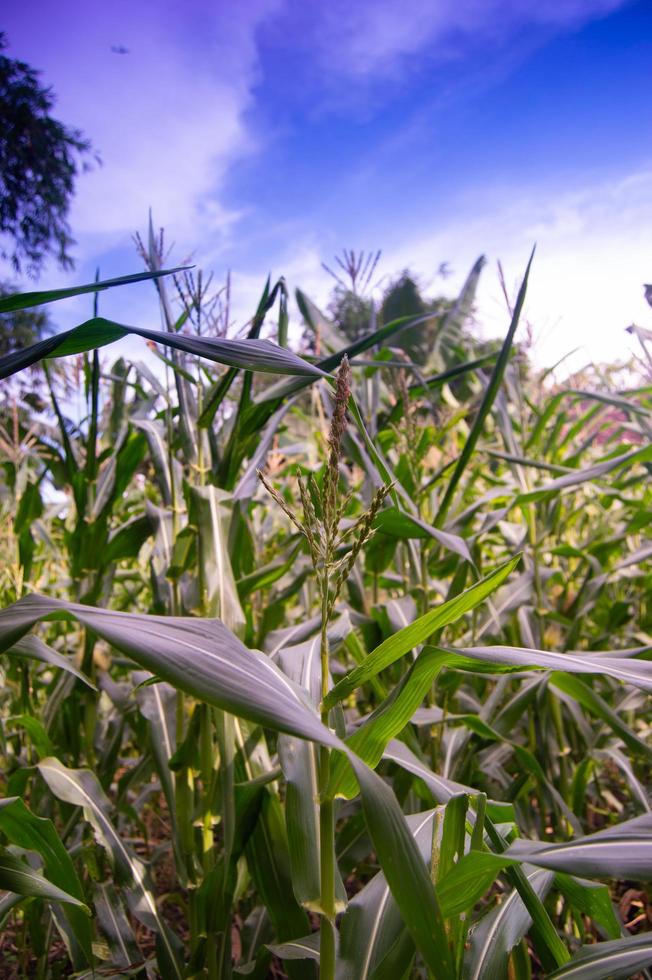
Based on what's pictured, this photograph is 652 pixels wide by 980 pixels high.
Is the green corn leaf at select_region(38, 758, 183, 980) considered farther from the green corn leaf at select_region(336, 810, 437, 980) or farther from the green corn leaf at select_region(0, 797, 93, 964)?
the green corn leaf at select_region(336, 810, 437, 980)

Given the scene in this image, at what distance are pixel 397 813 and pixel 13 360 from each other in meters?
0.55

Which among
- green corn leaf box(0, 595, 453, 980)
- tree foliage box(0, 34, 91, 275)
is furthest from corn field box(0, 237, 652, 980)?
tree foliage box(0, 34, 91, 275)

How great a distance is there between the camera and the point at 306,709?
1.77 ft

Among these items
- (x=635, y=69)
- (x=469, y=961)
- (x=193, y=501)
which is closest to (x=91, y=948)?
(x=469, y=961)

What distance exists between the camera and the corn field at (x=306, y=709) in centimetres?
60

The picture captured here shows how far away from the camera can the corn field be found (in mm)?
603

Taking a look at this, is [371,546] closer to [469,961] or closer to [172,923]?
[469,961]

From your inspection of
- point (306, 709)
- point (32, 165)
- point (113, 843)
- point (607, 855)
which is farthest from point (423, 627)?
point (32, 165)

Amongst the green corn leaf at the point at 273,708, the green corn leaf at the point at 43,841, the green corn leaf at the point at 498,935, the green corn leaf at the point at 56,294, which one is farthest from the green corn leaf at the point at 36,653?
the green corn leaf at the point at 498,935

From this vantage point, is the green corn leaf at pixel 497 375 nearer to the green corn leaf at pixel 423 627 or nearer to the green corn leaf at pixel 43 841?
the green corn leaf at pixel 423 627

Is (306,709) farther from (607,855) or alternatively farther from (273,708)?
(607,855)

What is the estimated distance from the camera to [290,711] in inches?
19.3

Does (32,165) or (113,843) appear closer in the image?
(113,843)

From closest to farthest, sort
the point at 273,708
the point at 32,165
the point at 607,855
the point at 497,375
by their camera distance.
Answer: the point at 273,708 → the point at 607,855 → the point at 497,375 → the point at 32,165
